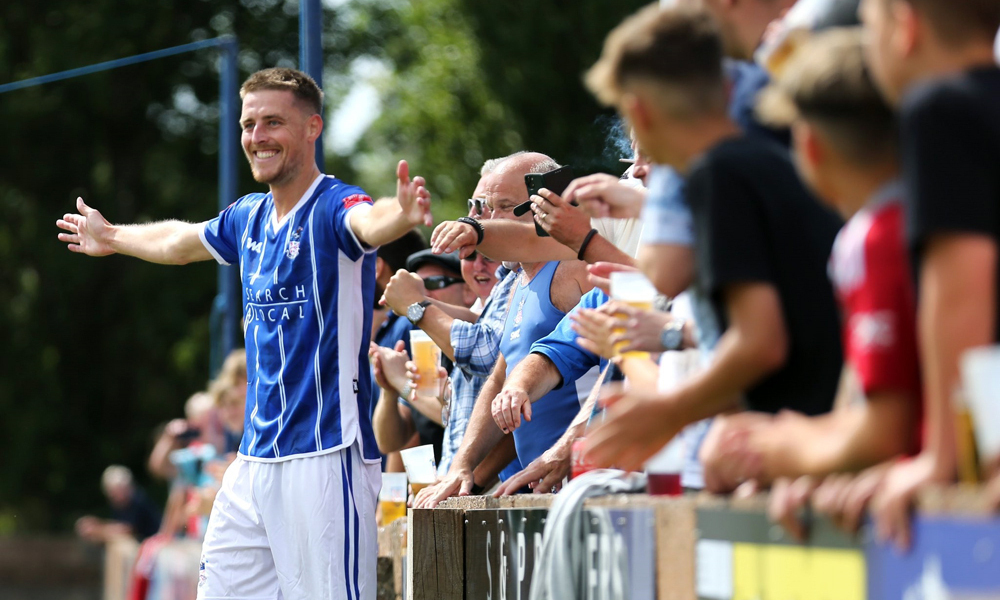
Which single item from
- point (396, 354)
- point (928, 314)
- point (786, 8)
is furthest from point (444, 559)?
point (928, 314)

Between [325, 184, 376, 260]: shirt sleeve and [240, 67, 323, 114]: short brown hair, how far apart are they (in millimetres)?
516

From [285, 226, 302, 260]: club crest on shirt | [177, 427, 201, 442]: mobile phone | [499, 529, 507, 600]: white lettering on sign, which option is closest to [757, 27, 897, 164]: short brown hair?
[499, 529, 507, 600]: white lettering on sign

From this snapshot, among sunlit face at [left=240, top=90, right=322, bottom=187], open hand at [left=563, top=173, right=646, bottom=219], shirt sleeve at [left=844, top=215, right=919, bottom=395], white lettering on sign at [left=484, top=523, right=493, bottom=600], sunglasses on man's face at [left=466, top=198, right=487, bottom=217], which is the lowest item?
white lettering on sign at [left=484, top=523, right=493, bottom=600]

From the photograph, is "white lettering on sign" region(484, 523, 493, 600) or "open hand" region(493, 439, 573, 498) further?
"open hand" region(493, 439, 573, 498)

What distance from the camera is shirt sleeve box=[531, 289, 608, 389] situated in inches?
190

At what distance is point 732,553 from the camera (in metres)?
2.70

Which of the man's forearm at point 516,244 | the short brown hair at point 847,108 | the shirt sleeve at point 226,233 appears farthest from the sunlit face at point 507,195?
the short brown hair at point 847,108

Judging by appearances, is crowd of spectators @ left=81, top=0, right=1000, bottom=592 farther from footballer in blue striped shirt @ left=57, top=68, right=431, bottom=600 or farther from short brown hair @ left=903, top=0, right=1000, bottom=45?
footballer in blue striped shirt @ left=57, top=68, right=431, bottom=600

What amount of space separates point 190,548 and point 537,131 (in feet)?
36.0

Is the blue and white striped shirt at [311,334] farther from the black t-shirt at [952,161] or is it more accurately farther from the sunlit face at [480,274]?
the black t-shirt at [952,161]

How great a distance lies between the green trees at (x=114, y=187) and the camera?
2255cm

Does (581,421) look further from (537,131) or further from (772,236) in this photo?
(537,131)

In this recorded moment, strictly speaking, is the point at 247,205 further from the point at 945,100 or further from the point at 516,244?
the point at 945,100

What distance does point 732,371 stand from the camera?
8.29 feet
